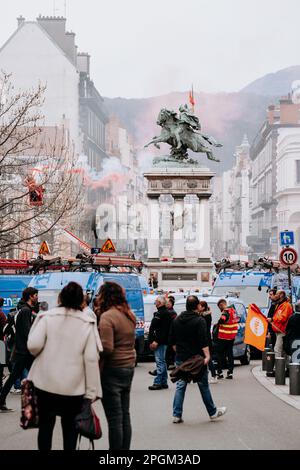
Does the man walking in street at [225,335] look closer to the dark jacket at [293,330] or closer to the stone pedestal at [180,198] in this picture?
the dark jacket at [293,330]

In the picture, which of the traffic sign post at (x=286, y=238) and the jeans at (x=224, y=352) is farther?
the traffic sign post at (x=286, y=238)

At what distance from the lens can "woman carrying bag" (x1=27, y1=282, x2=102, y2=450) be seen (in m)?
9.35

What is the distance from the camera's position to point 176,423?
48.4ft

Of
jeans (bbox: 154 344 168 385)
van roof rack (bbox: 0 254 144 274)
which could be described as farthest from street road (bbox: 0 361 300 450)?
van roof rack (bbox: 0 254 144 274)

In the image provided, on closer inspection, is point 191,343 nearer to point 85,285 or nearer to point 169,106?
point 85,285

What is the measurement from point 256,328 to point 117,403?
47.0ft

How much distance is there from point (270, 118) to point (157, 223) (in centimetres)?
8747

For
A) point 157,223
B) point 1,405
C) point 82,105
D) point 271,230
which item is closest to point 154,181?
point 157,223

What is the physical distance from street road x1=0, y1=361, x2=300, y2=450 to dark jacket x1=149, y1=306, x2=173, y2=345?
93 centimetres

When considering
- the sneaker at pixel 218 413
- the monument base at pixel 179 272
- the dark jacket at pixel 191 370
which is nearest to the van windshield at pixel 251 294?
the sneaker at pixel 218 413

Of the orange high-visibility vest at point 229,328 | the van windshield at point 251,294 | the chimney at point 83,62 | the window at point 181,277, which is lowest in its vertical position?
the orange high-visibility vest at point 229,328

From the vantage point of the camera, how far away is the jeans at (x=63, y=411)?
30.7 feet

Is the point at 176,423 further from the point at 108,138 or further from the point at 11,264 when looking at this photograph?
the point at 108,138

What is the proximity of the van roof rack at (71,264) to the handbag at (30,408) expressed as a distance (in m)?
19.6
